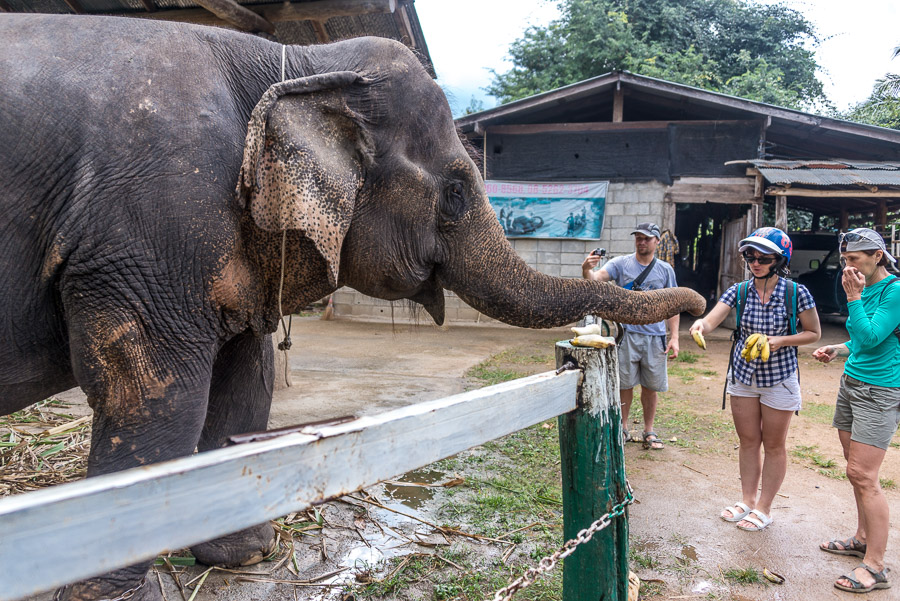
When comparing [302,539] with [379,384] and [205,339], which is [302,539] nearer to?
[205,339]

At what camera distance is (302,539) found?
2.84 metres

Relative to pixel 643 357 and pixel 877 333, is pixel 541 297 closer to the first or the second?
pixel 877 333

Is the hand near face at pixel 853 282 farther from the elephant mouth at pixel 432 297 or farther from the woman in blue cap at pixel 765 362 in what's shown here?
the elephant mouth at pixel 432 297

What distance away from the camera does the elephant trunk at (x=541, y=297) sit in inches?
93.1

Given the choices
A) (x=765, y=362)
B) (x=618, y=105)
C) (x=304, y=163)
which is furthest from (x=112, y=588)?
(x=618, y=105)

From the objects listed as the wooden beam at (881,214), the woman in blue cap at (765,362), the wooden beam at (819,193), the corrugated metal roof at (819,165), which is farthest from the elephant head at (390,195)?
the wooden beam at (881,214)

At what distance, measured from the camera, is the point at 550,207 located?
11125mm

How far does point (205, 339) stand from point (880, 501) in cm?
304

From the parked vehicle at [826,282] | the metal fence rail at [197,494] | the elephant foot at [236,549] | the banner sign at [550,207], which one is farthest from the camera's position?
the parked vehicle at [826,282]

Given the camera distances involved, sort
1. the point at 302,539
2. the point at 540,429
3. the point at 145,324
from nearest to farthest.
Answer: the point at 145,324 → the point at 302,539 → the point at 540,429

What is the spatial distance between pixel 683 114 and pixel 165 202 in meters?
10.9

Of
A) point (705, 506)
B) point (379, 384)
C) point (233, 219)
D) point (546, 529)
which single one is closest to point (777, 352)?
point (705, 506)

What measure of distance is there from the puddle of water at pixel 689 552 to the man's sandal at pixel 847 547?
28.0 inches

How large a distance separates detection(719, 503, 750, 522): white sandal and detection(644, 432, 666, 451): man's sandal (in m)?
1.15
